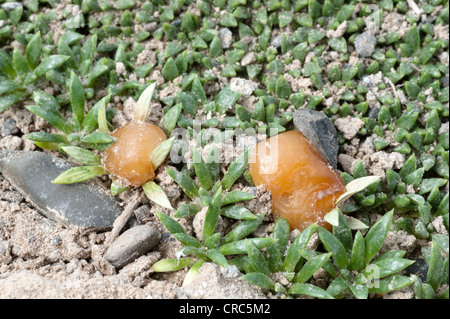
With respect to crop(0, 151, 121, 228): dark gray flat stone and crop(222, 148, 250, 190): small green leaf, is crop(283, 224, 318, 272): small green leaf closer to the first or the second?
crop(222, 148, 250, 190): small green leaf

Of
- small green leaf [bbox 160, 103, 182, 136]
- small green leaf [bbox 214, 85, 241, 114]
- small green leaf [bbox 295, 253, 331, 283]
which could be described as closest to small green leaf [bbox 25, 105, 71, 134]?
small green leaf [bbox 160, 103, 182, 136]

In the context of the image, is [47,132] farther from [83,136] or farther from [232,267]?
[232,267]

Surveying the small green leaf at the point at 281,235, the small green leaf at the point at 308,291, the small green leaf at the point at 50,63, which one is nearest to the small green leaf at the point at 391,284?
the small green leaf at the point at 308,291

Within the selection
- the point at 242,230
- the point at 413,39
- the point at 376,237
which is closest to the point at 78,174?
the point at 242,230

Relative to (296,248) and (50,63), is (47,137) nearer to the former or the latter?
(50,63)

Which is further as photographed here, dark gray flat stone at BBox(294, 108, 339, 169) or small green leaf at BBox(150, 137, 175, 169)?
dark gray flat stone at BBox(294, 108, 339, 169)

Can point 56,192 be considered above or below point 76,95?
below

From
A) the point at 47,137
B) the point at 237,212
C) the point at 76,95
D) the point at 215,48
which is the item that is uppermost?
the point at 215,48
